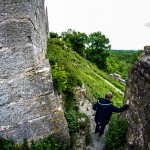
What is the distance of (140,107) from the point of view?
8.48 m

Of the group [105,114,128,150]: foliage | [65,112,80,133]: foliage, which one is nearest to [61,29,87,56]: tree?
[65,112,80,133]: foliage

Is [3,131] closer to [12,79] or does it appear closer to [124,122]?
[12,79]

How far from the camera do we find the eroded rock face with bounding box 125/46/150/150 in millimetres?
7957

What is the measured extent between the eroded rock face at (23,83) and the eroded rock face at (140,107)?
2.20 meters

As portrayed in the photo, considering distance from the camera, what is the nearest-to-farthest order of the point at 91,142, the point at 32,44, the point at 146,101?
the point at 146,101
the point at 32,44
the point at 91,142

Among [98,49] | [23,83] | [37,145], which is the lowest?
[98,49]

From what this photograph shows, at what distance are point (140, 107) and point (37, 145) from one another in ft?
10.7

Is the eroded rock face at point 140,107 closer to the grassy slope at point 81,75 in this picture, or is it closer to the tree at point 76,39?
the grassy slope at point 81,75

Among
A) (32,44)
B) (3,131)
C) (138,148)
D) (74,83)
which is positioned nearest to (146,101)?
(138,148)

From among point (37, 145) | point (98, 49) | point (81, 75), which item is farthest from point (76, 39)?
point (37, 145)

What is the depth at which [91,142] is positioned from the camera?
10.4 m

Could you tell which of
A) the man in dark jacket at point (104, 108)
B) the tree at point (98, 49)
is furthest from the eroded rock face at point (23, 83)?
the tree at point (98, 49)

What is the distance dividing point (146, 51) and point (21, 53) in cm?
369

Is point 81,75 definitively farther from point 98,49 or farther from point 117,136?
point 98,49
